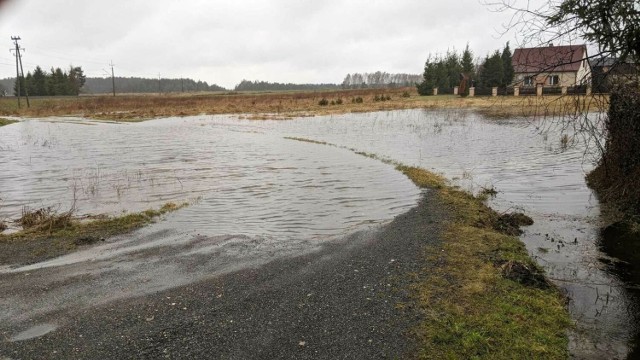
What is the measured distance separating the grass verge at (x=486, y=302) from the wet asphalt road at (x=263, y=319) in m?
0.26

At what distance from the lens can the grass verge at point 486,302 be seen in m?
4.98

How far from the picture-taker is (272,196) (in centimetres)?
1274

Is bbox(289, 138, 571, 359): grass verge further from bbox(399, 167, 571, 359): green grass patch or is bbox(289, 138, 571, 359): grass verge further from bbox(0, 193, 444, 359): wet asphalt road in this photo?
bbox(0, 193, 444, 359): wet asphalt road

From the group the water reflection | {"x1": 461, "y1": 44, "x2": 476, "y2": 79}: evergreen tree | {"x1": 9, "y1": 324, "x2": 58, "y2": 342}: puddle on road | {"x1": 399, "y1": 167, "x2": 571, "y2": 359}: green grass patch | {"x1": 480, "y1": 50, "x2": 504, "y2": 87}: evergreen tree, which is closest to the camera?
{"x1": 399, "y1": 167, "x2": 571, "y2": 359}: green grass patch

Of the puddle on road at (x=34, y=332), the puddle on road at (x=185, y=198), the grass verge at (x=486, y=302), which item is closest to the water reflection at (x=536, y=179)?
the grass verge at (x=486, y=302)

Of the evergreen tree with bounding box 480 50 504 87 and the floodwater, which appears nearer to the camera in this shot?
the floodwater

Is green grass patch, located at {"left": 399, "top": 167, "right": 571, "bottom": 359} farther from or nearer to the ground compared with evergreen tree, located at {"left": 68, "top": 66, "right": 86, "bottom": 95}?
nearer to the ground

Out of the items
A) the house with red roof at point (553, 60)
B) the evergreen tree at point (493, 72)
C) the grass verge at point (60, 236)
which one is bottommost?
the grass verge at point (60, 236)

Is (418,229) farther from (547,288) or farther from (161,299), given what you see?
(161,299)

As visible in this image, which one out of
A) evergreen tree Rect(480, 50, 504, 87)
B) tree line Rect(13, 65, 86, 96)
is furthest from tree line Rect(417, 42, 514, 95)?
tree line Rect(13, 65, 86, 96)

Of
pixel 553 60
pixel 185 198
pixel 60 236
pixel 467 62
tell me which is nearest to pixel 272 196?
pixel 185 198

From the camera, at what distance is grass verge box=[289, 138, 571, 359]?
4.98 meters

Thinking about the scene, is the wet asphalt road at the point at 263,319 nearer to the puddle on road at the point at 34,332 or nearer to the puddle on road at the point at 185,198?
the puddle on road at the point at 34,332

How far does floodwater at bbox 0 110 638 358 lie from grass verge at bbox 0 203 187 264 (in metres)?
0.46
